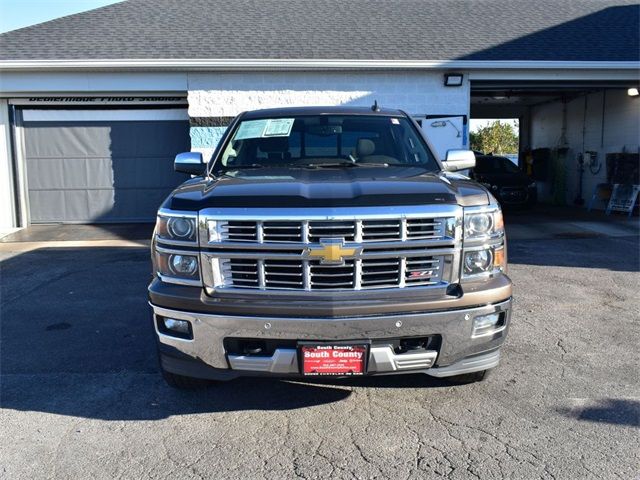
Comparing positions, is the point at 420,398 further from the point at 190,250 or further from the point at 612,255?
the point at 612,255

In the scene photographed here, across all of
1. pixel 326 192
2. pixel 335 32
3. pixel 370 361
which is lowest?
pixel 370 361

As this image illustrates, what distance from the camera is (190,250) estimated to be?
3213 mm

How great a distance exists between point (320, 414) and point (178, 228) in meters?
1.46

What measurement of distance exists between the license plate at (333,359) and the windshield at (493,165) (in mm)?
13284

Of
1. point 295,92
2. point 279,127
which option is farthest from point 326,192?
point 295,92

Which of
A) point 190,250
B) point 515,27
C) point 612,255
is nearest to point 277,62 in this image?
point 515,27

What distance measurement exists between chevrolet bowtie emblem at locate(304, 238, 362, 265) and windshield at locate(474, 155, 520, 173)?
13.2m

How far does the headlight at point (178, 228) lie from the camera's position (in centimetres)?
321

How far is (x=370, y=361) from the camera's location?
3.09m

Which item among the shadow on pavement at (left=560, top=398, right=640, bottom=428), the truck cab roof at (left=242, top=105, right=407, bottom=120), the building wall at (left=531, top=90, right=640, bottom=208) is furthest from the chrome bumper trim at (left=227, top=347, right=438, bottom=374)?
the building wall at (left=531, top=90, right=640, bottom=208)

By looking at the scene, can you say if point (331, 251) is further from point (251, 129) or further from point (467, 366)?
point (251, 129)

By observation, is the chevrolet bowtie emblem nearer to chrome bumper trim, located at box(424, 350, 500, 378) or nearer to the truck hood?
the truck hood

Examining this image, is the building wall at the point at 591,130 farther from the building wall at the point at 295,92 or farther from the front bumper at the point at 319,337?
the front bumper at the point at 319,337

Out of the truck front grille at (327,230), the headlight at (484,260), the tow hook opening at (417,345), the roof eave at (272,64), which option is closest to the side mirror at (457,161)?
the headlight at (484,260)
